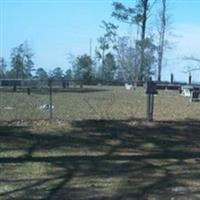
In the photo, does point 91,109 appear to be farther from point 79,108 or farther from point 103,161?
point 103,161

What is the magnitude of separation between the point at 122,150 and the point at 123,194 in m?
3.38

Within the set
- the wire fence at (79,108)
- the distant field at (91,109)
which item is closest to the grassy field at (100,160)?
the wire fence at (79,108)

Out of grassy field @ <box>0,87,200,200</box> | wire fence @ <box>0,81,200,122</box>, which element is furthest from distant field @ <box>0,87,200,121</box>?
grassy field @ <box>0,87,200,200</box>

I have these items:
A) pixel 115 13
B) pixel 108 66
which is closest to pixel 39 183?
pixel 115 13

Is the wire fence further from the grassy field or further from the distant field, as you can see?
the grassy field

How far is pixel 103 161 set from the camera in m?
9.66

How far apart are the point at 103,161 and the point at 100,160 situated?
9 cm

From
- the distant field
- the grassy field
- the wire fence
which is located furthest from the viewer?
the distant field

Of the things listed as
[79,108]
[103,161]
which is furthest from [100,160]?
[79,108]

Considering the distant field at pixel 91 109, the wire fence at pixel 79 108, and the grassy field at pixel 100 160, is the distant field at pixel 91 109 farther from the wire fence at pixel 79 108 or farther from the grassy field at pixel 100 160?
the grassy field at pixel 100 160

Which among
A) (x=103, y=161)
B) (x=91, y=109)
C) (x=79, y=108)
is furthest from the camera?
(x=79, y=108)

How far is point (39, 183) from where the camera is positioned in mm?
7918

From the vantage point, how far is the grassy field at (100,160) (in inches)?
298

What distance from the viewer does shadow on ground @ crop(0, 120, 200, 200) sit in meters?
7.56
